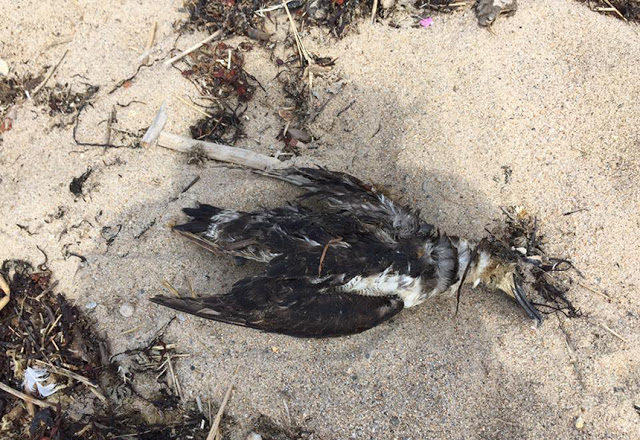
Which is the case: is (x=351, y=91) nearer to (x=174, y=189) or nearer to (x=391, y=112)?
(x=391, y=112)

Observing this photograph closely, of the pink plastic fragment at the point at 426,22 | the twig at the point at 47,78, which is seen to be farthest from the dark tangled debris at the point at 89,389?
the pink plastic fragment at the point at 426,22

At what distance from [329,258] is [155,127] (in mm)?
1731

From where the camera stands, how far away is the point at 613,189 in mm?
3383

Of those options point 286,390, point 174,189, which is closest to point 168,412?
point 286,390

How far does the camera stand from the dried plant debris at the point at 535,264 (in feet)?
10.3

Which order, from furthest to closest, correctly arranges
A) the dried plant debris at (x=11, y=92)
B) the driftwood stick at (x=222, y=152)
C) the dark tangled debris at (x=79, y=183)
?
1. the dried plant debris at (x=11, y=92)
2. the driftwood stick at (x=222, y=152)
3. the dark tangled debris at (x=79, y=183)

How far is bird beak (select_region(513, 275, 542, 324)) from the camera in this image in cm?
308

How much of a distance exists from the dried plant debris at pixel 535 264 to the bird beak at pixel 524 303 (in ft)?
0.20

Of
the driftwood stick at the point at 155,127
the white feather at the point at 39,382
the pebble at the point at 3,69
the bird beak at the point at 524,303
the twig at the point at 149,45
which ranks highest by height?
the twig at the point at 149,45

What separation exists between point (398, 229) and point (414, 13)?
1799 millimetres

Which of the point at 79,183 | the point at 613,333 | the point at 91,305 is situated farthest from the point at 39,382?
the point at 613,333

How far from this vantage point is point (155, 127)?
364 cm

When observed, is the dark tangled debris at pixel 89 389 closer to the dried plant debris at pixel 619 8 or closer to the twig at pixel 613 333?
the twig at pixel 613 333

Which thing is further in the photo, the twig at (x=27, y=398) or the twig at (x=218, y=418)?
the twig at (x=27, y=398)
